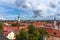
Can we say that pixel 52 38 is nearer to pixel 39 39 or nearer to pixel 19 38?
pixel 39 39

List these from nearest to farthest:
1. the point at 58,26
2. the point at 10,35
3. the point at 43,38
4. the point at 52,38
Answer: the point at 43,38 < the point at 52,38 < the point at 10,35 < the point at 58,26

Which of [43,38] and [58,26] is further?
[58,26]

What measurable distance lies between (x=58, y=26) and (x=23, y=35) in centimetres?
2927

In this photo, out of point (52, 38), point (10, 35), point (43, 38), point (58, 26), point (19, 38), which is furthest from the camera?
point (58, 26)

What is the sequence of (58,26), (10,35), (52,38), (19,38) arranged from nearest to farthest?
(19,38), (52,38), (10,35), (58,26)

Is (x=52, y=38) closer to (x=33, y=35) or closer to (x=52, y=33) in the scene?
(x=52, y=33)

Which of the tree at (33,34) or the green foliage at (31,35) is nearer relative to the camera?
the green foliage at (31,35)

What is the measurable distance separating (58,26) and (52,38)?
20.1m

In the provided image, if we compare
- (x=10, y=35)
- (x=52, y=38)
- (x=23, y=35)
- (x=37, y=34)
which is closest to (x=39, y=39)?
(x=37, y=34)

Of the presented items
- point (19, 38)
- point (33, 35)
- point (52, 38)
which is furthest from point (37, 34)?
point (52, 38)

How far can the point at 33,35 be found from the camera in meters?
40.1

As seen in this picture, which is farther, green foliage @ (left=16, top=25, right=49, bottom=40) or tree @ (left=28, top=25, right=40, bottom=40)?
tree @ (left=28, top=25, right=40, bottom=40)

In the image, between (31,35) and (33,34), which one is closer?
(31,35)

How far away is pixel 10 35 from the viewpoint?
50125 mm
